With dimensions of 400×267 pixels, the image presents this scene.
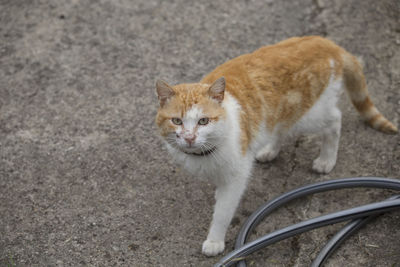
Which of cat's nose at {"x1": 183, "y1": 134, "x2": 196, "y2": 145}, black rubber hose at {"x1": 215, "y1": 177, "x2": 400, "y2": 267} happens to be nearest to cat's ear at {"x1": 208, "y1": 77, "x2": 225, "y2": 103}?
cat's nose at {"x1": 183, "y1": 134, "x2": 196, "y2": 145}

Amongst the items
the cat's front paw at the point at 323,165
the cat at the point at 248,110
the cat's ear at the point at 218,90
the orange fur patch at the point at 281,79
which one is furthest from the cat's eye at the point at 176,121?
the cat's front paw at the point at 323,165

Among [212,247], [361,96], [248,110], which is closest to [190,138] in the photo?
[248,110]

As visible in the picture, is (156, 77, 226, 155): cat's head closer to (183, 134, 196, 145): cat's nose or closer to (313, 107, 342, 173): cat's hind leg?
(183, 134, 196, 145): cat's nose

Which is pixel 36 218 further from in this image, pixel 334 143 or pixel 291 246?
pixel 334 143

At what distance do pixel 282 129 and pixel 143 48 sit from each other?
1.71 m

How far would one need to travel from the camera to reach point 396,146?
3176 mm

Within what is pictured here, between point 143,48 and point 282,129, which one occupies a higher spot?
point 282,129

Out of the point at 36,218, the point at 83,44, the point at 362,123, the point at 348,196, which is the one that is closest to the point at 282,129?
the point at 348,196

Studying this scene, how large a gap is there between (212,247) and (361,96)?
4.85 ft

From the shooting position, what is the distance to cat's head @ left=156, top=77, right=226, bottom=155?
2322 mm

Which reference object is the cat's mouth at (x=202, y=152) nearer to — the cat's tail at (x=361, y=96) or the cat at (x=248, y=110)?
the cat at (x=248, y=110)

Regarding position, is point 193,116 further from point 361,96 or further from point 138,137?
point 361,96

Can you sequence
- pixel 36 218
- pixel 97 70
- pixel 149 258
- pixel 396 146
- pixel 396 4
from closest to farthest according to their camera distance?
pixel 149 258 < pixel 36 218 < pixel 396 146 < pixel 97 70 < pixel 396 4

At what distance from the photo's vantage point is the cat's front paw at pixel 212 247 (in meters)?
2.65
